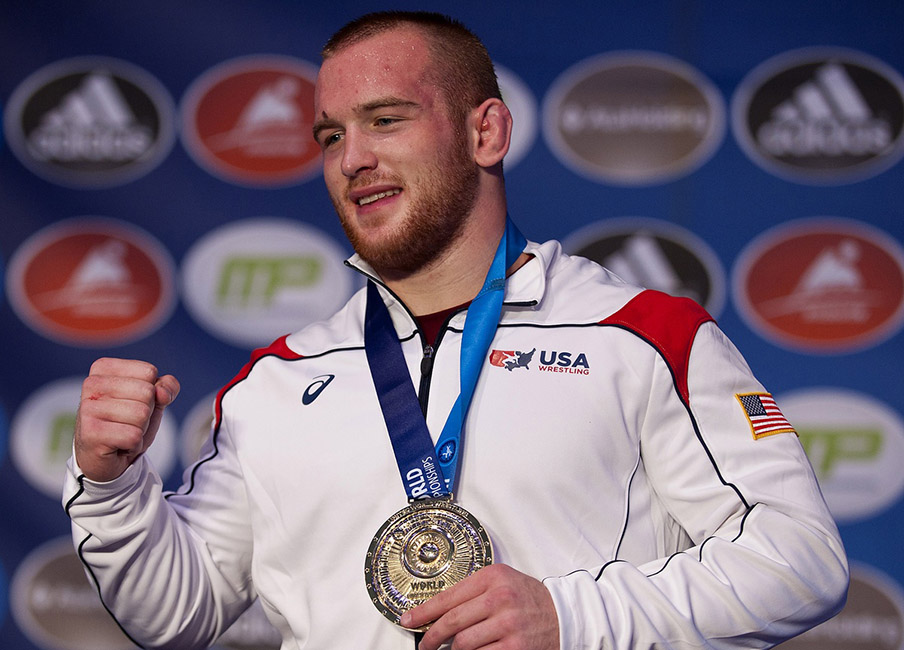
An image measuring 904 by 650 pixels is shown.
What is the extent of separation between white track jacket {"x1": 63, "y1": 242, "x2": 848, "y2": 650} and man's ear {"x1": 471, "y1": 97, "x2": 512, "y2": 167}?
232mm

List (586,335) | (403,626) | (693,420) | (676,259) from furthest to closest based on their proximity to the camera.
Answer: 1. (676,259)
2. (586,335)
3. (693,420)
4. (403,626)

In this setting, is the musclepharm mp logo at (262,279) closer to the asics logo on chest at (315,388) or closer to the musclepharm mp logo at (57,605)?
the musclepharm mp logo at (57,605)

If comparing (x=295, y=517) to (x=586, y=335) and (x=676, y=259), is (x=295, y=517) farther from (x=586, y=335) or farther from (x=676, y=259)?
(x=676, y=259)

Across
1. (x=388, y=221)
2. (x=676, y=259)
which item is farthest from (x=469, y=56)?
(x=676, y=259)

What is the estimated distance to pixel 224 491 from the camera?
1.76 metres

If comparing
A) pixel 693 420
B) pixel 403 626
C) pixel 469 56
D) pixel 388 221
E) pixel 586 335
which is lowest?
pixel 403 626

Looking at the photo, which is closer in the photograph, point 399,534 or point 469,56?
point 399,534

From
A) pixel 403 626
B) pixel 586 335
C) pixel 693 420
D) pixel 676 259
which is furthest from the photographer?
pixel 676 259

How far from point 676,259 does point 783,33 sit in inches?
30.0

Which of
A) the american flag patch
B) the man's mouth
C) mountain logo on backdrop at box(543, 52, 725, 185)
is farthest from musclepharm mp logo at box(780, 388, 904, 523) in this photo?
the man's mouth

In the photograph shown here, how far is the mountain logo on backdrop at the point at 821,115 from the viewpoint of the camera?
2889mm

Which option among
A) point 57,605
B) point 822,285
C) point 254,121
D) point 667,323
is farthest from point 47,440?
point 822,285

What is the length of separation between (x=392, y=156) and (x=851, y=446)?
1851 mm

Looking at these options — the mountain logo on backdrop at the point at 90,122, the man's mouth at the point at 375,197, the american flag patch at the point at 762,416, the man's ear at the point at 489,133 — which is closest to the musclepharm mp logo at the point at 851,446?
the american flag patch at the point at 762,416
